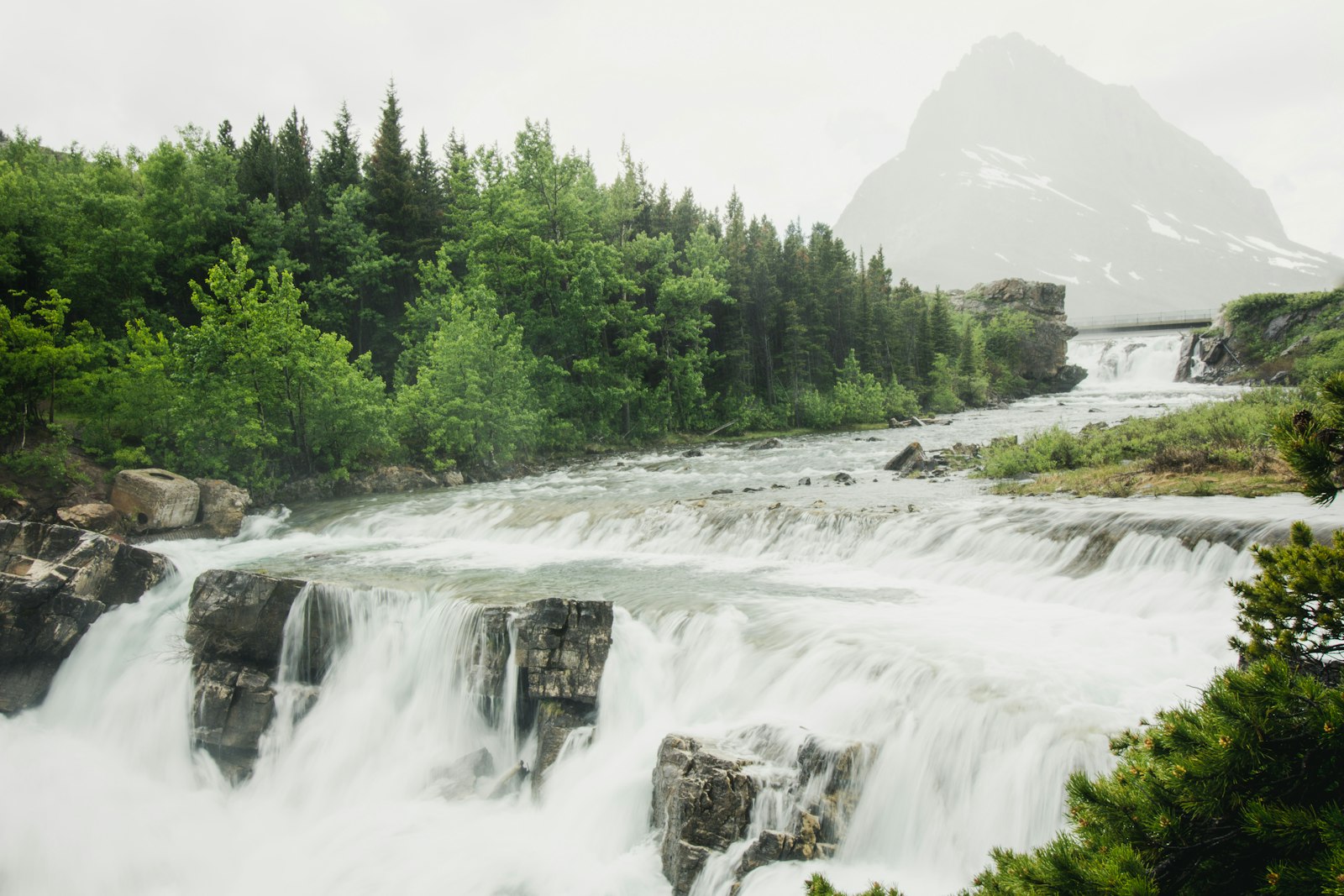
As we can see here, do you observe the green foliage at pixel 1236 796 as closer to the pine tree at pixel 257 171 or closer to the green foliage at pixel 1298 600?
the green foliage at pixel 1298 600

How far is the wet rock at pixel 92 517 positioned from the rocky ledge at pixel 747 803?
18335mm

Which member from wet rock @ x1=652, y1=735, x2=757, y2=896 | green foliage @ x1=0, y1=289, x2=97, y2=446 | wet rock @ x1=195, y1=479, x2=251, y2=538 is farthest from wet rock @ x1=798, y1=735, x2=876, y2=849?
green foliage @ x1=0, y1=289, x2=97, y2=446

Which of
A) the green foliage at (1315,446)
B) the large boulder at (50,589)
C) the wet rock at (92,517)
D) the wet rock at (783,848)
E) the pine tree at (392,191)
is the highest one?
the pine tree at (392,191)

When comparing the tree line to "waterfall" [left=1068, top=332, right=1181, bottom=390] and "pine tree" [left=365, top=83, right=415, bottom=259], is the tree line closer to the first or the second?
"pine tree" [left=365, top=83, right=415, bottom=259]

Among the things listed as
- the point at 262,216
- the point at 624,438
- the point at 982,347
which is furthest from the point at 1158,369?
the point at 262,216

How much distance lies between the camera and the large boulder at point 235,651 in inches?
447

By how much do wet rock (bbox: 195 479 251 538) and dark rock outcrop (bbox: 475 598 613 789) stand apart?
14.0 m

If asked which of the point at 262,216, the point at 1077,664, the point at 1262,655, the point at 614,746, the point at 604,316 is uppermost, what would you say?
the point at 262,216

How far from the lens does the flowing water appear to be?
25.0 ft

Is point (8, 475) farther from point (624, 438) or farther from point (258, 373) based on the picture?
point (624, 438)

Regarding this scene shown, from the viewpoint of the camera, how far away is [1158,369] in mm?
78875

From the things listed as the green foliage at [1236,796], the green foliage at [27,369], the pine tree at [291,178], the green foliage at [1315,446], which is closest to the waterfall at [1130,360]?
the pine tree at [291,178]

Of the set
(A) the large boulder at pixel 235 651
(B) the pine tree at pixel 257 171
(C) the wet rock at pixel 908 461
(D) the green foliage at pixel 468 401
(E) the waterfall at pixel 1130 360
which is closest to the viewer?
(A) the large boulder at pixel 235 651

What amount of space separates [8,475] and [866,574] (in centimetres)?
2241
